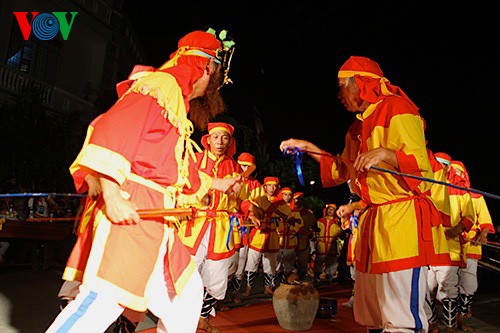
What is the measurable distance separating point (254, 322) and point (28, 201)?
578 centimetres

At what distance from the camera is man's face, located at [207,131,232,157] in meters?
5.72

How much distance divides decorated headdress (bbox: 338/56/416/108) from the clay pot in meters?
3.30

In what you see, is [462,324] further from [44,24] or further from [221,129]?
[44,24]

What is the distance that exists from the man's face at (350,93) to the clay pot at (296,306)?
10.1 feet

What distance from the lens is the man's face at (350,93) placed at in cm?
336

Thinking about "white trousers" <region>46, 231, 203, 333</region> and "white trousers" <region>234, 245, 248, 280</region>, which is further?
"white trousers" <region>234, 245, 248, 280</region>

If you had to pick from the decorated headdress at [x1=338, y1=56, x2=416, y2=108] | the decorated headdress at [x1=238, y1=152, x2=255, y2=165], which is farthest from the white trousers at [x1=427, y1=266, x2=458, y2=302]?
the decorated headdress at [x1=238, y1=152, x2=255, y2=165]

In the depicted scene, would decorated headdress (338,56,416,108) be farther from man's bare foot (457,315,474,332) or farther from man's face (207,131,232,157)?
man's bare foot (457,315,474,332)

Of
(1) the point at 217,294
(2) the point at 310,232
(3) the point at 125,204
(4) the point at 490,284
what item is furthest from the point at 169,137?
(4) the point at 490,284

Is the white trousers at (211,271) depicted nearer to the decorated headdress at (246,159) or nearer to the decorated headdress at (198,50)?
the decorated headdress at (198,50)

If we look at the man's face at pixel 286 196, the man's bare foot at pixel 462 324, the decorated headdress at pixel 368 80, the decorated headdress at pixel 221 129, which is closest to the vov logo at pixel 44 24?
the decorated headdress at pixel 221 129

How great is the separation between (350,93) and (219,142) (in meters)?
2.64

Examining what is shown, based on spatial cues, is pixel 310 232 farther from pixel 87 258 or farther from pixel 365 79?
pixel 87 258

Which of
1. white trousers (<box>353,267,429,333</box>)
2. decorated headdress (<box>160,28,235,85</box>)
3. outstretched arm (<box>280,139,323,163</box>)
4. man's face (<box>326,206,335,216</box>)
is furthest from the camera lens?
man's face (<box>326,206,335,216</box>)
